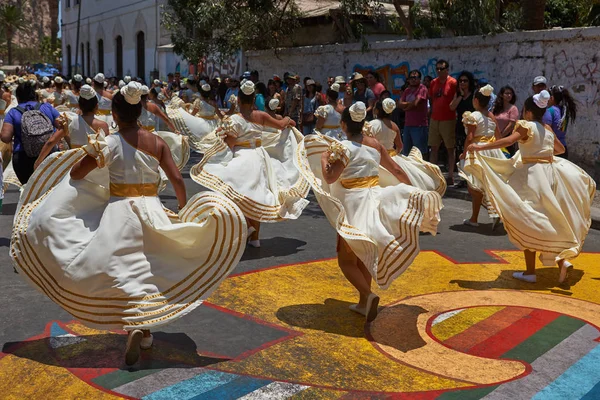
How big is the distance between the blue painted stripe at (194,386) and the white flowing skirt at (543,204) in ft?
11.6

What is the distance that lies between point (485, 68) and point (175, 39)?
1622 centimetres

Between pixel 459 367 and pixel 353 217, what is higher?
pixel 353 217

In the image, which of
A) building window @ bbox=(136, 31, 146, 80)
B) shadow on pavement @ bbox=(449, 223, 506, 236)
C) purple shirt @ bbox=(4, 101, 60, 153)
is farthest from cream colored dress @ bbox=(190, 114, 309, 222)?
building window @ bbox=(136, 31, 146, 80)

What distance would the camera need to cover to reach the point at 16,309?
627 cm

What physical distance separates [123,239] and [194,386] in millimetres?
1047

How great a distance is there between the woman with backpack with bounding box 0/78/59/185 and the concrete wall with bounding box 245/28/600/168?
9205 millimetres

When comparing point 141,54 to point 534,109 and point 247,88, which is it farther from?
point 534,109

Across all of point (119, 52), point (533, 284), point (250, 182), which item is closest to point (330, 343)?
point (533, 284)

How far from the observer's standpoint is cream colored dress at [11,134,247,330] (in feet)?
16.0

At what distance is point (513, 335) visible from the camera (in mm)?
5824

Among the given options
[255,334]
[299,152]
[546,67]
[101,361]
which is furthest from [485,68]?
[101,361]

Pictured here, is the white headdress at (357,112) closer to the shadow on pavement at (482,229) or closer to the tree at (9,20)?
the shadow on pavement at (482,229)

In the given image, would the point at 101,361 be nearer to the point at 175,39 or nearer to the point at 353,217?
the point at 353,217

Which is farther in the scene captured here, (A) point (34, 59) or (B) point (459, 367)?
(A) point (34, 59)
